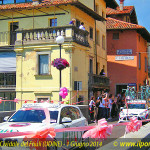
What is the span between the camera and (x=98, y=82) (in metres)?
28.2

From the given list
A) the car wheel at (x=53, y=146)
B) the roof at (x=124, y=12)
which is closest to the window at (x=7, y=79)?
the car wheel at (x=53, y=146)

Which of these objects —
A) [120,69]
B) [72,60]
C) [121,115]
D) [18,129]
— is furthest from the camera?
[120,69]

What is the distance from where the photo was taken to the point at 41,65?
2342cm

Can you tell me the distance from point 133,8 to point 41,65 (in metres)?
23.4

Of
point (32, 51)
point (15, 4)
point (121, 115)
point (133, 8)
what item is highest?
point (133, 8)

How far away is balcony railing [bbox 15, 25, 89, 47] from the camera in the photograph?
22.2 metres

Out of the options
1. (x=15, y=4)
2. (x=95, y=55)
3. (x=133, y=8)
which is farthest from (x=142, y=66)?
(x=15, y=4)

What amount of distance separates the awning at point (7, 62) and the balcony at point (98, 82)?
6.04 m

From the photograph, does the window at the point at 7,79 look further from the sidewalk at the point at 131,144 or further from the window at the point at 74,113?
the sidewalk at the point at 131,144

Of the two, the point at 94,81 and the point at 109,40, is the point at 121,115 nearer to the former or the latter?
the point at 94,81

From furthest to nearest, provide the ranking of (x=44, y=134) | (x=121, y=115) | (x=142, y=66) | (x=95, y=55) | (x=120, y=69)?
1. (x=142, y=66)
2. (x=120, y=69)
3. (x=95, y=55)
4. (x=121, y=115)
5. (x=44, y=134)

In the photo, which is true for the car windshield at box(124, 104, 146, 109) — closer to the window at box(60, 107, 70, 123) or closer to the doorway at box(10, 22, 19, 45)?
the doorway at box(10, 22, 19, 45)

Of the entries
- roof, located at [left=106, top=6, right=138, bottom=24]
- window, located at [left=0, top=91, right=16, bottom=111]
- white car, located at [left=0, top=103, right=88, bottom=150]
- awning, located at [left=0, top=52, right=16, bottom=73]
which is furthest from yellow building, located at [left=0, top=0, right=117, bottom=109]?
roof, located at [left=106, top=6, right=138, bottom=24]

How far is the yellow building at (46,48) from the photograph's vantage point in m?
22.5
